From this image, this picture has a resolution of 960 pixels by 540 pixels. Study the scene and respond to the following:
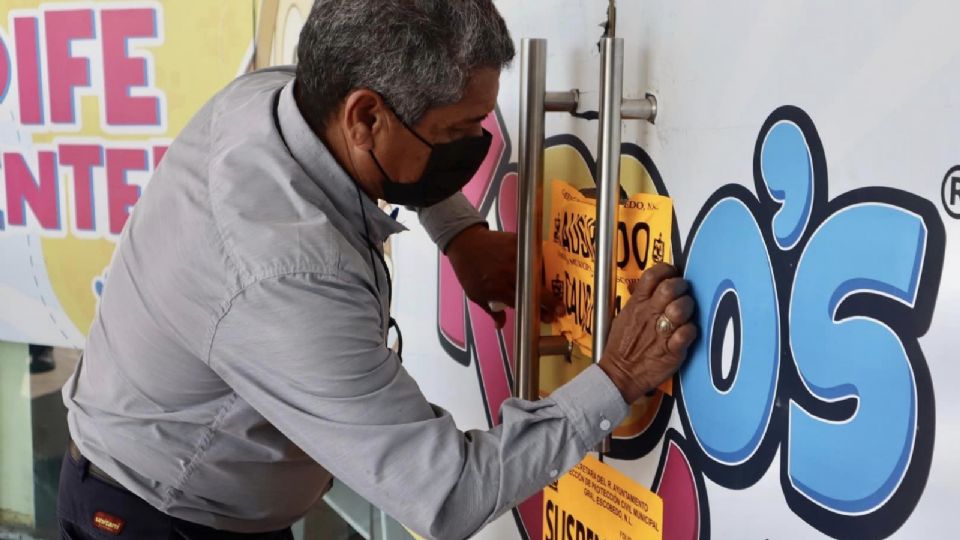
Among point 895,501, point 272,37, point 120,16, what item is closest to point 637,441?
point 895,501

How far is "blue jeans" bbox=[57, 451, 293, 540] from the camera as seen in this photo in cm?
138

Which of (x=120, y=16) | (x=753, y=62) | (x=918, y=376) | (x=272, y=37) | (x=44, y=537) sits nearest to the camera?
(x=918, y=376)

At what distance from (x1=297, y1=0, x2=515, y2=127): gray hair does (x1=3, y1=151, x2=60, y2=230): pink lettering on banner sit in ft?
4.56

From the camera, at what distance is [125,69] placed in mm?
2191

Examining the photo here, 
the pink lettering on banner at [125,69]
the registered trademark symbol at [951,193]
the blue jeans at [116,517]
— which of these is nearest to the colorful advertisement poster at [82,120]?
the pink lettering on banner at [125,69]

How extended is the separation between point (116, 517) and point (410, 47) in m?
0.71

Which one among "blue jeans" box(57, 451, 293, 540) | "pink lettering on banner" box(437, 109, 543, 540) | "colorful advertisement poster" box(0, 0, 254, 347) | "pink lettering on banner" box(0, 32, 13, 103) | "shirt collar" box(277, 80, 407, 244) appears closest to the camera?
Result: "shirt collar" box(277, 80, 407, 244)

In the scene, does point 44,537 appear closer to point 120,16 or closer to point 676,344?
point 120,16

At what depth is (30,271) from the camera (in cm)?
241

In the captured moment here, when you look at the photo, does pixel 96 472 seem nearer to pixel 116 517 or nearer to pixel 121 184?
pixel 116 517

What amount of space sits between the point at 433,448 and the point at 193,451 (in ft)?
1.24

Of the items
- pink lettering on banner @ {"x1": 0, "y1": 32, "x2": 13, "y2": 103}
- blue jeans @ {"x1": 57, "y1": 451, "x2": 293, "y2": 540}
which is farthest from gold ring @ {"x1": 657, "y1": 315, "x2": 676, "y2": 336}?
pink lettering on banner @ {"x1": 0, "y1": 32, "x2": 13, "y2": 103}

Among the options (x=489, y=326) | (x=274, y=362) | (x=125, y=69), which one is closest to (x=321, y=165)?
(x=274, y=362)

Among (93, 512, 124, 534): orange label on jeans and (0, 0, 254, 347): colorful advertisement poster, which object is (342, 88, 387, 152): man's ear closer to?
(93, 512, 124, 534): orange label on jeans
